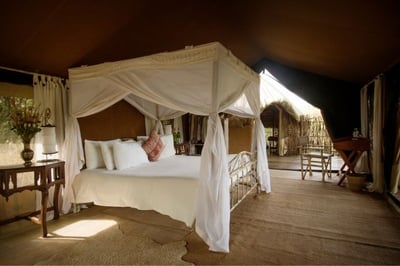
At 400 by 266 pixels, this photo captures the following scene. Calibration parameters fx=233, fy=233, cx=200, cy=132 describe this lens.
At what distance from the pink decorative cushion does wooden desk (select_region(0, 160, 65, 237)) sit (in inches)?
51.4

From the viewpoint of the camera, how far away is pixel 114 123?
4281mm

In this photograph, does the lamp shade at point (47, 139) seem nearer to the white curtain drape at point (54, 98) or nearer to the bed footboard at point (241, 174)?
the white curtain drape at point (54, 98)

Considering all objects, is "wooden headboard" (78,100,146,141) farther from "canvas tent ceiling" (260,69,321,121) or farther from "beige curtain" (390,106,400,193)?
"beige curtain" (390,106,400,193)

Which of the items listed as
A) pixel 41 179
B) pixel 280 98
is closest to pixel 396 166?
pixel 280 98

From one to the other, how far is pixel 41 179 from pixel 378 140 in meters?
5.18

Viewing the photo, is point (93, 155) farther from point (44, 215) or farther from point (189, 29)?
point (189, 29)

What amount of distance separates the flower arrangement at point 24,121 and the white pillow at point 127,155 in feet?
3.28

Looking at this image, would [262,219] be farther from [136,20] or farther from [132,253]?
[136,20]

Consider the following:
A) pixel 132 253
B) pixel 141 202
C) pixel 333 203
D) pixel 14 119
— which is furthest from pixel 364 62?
pixel 14 119

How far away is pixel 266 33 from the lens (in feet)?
14.0

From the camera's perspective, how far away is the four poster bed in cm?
240

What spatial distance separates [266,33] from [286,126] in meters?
5.48

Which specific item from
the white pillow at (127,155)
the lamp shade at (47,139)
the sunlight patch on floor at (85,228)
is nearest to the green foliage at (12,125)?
the lamp shade at (47,139)

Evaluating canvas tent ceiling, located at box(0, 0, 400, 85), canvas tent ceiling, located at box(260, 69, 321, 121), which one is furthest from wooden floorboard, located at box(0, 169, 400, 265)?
canvas tent ceiling, located at box(260, 69, 321, 121)
